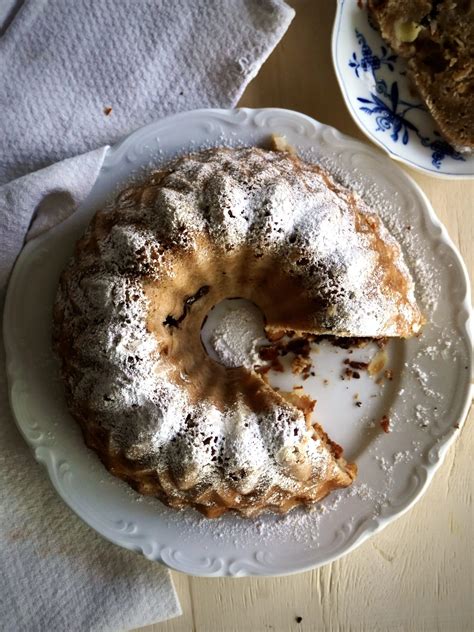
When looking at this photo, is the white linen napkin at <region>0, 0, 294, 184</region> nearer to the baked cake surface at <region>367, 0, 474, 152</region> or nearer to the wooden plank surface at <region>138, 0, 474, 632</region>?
the wooden plank surface at <region>138, 0, 474, 632</region>

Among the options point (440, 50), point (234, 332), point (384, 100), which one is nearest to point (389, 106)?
point (384, 100)

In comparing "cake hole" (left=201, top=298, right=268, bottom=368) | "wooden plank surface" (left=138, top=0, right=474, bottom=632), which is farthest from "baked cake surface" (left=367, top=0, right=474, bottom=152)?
"cake hole" (left=201, top=298, right=268, bottom=368)

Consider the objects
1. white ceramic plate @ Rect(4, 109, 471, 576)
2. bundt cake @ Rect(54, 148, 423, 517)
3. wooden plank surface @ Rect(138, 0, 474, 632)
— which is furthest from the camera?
wooden plank surface @ Rect(138, 0, 474, 632)

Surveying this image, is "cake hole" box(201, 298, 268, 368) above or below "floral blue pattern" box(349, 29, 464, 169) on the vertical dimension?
below

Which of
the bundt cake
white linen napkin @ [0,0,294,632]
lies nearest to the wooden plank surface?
white linen napkin @ [0,0,294,632]

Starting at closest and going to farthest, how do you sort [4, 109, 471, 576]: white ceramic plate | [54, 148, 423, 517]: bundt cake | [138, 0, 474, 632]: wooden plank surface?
[54, 148, 423, 517]: bundt cake
[4, 109, 471, 576]: white ceramic plate
[138, 0, 474, 632]: wooden plank surface

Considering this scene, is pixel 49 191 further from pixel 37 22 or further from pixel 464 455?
pixel 464 455

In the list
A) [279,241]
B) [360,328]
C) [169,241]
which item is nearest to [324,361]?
[360,328]

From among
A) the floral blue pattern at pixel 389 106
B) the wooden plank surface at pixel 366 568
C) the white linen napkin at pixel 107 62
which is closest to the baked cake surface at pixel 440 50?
the floral blue pattern at pixel 389 106

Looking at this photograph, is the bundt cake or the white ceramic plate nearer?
the bundt cake
